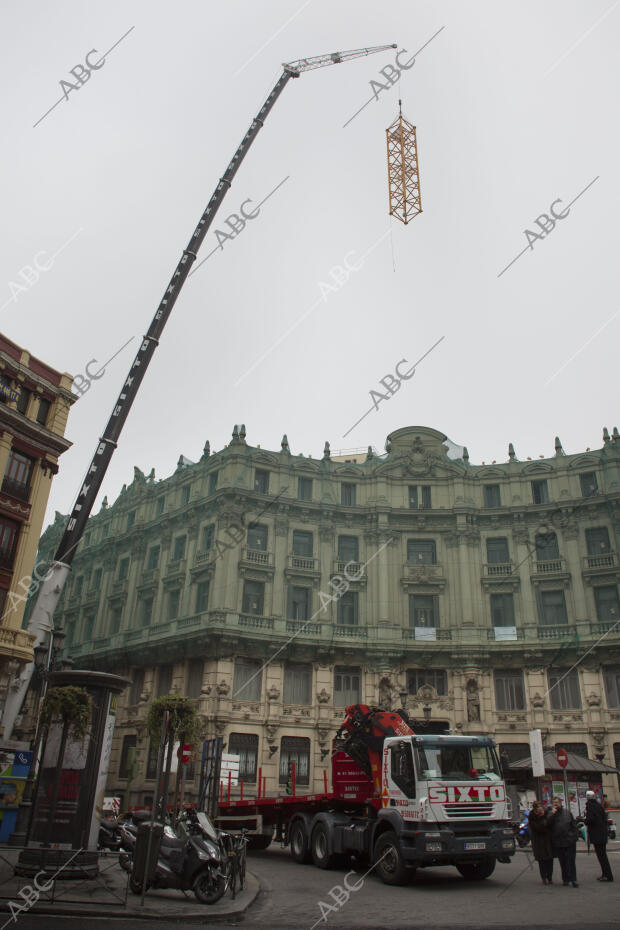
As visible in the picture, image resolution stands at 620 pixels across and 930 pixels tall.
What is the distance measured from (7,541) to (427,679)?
24.6 m

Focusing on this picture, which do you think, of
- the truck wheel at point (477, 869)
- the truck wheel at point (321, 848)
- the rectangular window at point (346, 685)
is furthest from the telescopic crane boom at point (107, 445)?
the rectangular window at point (346, 685)

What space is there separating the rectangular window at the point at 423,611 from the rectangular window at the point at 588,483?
11.3 m

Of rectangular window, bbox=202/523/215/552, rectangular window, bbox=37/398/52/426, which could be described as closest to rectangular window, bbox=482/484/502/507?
rectangular window, bbox=202/523/215/552

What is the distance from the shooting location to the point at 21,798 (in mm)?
25766

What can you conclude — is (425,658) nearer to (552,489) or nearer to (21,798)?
(552,489)

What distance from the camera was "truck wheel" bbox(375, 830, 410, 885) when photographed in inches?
619

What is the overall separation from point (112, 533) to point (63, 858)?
38093 mm

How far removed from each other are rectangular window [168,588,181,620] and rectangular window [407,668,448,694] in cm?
1435

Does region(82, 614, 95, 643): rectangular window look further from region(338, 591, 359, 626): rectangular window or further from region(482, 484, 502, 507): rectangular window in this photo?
region(482, 484, 502, 507): rectangular window

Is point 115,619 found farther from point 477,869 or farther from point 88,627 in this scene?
point 477,869

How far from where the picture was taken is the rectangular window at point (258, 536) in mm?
42906

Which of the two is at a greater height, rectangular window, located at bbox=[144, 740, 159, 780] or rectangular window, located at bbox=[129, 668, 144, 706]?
rectangular window, located at bbox=[129, 668, 144, 706]

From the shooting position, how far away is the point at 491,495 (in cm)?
4584

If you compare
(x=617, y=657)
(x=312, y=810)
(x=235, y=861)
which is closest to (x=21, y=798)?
(x=312, y=810)
